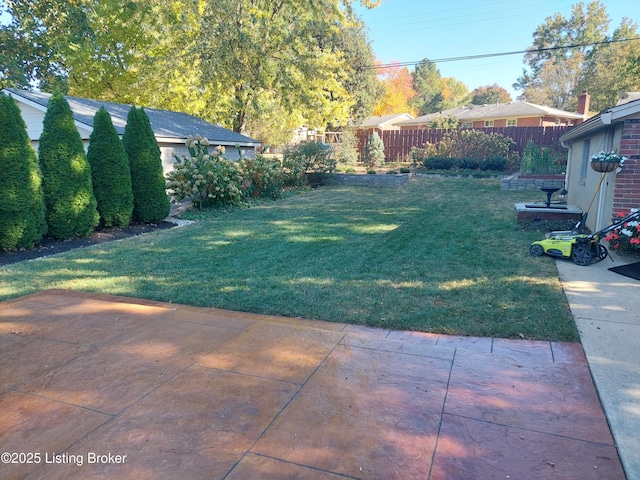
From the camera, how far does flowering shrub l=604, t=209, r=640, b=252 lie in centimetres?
556

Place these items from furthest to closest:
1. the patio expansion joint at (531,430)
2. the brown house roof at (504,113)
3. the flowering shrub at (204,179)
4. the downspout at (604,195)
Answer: the brown house roof at (504,113) → the flowering shrub at (204,179) → the downspout at (604,195) → the patio expansion joint at (531,430)

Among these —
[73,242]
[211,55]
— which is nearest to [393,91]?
[211,55]

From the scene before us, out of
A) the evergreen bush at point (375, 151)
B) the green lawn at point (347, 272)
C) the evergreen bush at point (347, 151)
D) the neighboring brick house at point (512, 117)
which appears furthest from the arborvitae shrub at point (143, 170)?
the neighboring brick house at point (512, 117)

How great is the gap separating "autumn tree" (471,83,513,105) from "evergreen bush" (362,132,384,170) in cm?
3882

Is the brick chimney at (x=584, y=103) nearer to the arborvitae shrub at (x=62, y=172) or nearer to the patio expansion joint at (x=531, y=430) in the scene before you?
the arborvitae shrub at (x=62, y=172)

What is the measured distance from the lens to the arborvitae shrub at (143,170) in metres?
8.98

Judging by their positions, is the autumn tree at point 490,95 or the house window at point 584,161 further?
the autumn tree at point 490,95

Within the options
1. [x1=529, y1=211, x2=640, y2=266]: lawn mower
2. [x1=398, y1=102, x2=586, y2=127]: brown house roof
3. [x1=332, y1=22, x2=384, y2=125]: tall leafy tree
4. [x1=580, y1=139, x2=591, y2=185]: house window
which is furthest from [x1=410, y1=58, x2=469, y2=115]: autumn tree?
[x1=529, y1=211, x2=640, y2=266]: lawn mower

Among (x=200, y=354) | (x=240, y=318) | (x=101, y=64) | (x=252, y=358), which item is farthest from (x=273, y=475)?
(x=101, y=64)

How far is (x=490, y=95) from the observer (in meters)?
58.0

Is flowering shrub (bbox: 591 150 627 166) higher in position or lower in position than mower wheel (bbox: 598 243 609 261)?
higher

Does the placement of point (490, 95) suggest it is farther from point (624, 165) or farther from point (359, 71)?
point (624, 165)

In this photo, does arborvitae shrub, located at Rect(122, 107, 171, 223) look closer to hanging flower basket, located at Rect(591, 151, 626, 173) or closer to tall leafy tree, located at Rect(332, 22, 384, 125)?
hanging flower basket, located at Rect(591, 151, 626, 173)

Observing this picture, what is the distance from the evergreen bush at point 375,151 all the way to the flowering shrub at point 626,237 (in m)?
17.1
